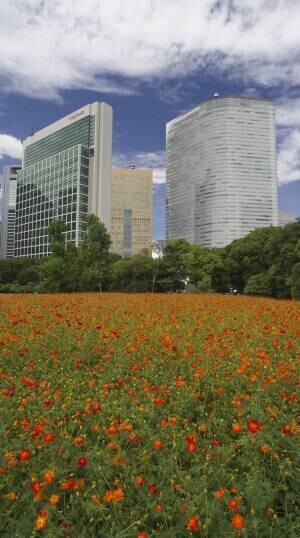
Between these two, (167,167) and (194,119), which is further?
(167,167)

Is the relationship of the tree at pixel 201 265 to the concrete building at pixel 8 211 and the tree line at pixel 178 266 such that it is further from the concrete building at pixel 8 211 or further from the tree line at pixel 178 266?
the concrete building at pixel 8 211

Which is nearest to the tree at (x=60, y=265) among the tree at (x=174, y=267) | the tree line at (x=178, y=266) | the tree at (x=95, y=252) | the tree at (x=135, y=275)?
the tree line at (x=178, y=266)

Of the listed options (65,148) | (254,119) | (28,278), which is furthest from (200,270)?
(254,119)

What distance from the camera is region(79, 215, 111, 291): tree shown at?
90.5ft

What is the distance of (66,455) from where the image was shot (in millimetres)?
2627

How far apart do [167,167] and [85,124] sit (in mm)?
68298

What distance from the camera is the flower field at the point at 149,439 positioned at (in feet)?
7.13

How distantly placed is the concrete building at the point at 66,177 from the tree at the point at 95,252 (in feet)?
187

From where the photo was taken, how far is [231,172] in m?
133

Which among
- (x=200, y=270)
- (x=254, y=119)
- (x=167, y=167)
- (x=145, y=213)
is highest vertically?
(x=254, y=119)

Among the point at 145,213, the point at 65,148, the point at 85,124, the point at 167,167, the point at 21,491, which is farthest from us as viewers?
the point at 145,213

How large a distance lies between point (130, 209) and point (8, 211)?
53.5 metres

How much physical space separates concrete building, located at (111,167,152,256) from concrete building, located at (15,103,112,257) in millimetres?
58249

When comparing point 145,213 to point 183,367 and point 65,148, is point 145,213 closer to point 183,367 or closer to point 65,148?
point 65,148
